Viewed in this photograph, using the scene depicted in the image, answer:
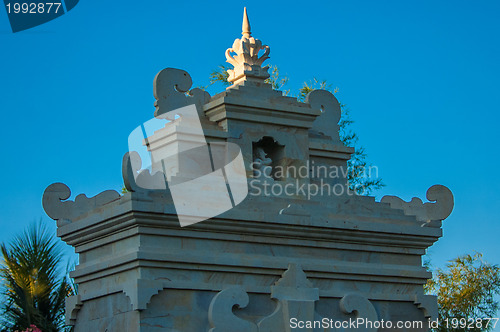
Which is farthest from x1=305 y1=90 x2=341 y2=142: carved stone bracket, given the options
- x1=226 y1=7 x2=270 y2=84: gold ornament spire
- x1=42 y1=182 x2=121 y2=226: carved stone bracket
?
x1=42 y1=182 x2=121 y2=226: carved stone bracket

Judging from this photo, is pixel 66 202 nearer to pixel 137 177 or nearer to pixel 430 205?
pixel 137 177

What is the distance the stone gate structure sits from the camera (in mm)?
11805

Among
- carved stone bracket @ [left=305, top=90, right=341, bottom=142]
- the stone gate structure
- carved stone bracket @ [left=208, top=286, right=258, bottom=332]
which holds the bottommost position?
carved stone bracket @ [left=208, top=286, right=258, bottom=332]

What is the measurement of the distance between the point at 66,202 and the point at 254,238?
264 centimetres

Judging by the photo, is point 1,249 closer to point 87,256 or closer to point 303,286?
point 87,256

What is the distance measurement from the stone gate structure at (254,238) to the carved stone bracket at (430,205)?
15 mm

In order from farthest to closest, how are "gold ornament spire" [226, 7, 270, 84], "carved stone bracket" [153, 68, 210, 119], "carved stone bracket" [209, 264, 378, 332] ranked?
1. "gold ornament spire" [226, 7, 270, 84]
2. "carved stone bracket" [153, 68, 210, 119]
3. "carved stone bracket" [209, 264, 378, 332]

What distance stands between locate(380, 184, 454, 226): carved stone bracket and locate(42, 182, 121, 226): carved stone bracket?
401cm

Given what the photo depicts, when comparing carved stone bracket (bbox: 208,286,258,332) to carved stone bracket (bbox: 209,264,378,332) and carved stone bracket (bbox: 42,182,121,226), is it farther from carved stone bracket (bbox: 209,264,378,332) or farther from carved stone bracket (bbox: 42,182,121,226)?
carved stone bracket (bbox: 42,182,121,226)

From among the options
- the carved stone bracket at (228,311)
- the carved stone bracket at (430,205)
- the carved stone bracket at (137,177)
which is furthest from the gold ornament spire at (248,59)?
the carved stone bracket at (228,311)

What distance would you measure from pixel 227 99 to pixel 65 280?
7.64 metres

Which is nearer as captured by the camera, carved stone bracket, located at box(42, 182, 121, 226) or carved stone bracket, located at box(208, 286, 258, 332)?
carved stone bracket, located at box(208, 286, 258, 332)

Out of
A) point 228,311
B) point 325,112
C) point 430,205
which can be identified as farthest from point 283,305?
point 325,112

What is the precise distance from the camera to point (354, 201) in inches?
527
